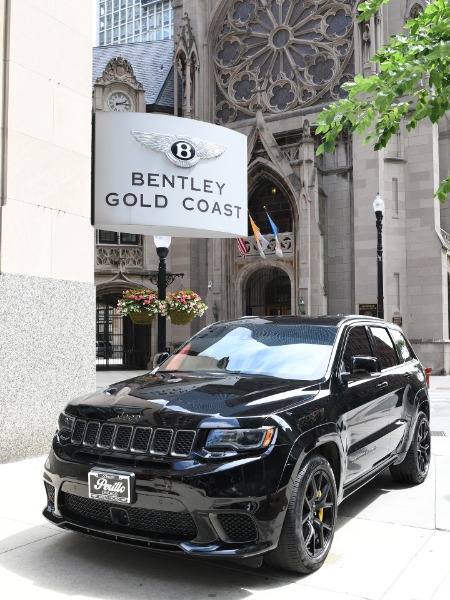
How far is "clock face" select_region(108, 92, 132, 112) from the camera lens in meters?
32.8

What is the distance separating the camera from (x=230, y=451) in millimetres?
4051

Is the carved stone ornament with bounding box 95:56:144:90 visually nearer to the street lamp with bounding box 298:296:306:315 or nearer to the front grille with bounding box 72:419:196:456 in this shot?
the street lamp with bounding box 298:296:306:315

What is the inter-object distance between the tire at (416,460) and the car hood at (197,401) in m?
2.64

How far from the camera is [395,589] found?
4.16 meters

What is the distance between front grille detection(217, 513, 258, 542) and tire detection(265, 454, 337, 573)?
0.84 ft

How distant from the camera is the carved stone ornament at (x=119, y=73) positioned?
32688 mm

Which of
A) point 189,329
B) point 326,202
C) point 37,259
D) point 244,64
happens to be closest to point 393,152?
point 326,202

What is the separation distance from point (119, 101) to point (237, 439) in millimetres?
31304

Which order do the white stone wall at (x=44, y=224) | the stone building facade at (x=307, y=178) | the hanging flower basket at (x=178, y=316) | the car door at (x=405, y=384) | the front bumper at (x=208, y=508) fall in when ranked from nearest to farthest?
the front bumper at (x=208, y=508)
the car door at (x=405, y=384)
the white stone wall at (x=44, y=224)
the hanging flower basket at (x=178, y=316)
the stone building facade at (x=307, y=178)

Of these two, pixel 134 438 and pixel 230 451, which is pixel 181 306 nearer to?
pixel 134 438

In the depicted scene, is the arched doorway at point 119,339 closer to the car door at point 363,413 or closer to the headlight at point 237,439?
the car door at point 363,413

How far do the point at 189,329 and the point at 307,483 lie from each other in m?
27.5

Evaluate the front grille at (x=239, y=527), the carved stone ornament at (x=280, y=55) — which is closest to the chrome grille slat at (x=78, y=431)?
the front grille at (x=239, y=527)

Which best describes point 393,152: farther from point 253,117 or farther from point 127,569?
point 127,569
